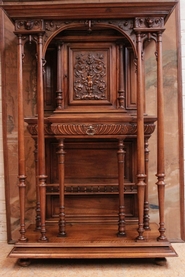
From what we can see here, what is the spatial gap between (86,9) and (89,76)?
53 centimetres

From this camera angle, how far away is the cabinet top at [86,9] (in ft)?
7.73

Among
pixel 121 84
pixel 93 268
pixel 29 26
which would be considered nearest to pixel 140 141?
pixel 121 84

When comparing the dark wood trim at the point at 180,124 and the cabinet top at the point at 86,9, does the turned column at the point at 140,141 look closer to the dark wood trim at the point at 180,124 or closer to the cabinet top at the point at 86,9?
the cabinet top at the point at 86,9

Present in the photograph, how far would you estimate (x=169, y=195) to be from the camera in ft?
Result: 9.85

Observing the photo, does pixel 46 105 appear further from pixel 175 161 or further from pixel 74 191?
pixel 175 161

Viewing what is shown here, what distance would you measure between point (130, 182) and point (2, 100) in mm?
1286

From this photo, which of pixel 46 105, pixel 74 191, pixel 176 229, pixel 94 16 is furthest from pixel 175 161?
pixel 94 16

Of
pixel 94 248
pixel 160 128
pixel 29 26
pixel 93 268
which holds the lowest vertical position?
pixel 93 268

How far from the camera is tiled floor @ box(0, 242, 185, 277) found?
2303mm

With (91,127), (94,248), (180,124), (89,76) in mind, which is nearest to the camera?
(94,248)

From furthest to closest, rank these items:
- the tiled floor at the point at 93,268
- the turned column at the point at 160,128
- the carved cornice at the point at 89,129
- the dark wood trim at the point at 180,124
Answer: the dark wood trim at the point at 180,124 → the carved cornice at the point at 89,129 → the turned column at the point at 160,128 → the tiled floor at the point at 93,268

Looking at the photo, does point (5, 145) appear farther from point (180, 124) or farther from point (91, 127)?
point (180, 124)

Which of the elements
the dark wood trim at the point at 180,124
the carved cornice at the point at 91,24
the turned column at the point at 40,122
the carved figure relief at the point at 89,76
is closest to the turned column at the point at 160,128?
the carved cornice at the point at 91,24

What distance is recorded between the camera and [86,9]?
2.39 meters
